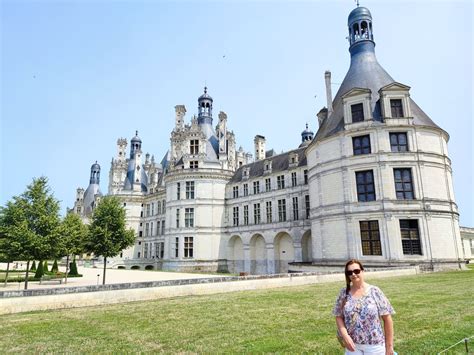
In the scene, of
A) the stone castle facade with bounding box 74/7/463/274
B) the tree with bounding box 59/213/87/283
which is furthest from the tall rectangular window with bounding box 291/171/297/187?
the tree with bounding box 59/213/87/283

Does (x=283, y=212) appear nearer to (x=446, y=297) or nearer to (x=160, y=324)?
(x=446, y=297)

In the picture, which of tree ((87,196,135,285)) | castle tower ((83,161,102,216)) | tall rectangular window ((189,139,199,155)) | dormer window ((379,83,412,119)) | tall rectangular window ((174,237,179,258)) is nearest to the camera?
tree ((87,196,135,285))

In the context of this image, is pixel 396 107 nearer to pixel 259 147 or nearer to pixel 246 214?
pixel 246 214

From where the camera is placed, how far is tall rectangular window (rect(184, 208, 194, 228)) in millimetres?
42688

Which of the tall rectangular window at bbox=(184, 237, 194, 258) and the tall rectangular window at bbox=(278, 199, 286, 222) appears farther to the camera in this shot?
the tall rectangular window at bbox=(184, 237, 194, 258)

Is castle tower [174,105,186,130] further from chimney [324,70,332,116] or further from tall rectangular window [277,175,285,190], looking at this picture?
chimney [324,70,332,116]

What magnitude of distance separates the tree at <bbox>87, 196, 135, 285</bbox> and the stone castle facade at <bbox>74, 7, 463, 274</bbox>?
15.2 meters

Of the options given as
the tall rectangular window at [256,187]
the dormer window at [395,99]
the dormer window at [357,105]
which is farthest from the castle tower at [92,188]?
the dormer window at [395,99]

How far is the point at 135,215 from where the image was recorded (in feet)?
186

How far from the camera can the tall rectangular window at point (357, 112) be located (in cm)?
2642

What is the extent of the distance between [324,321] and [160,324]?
410cm

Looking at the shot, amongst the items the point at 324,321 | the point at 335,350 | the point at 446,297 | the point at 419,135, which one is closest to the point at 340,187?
the point at 419,135

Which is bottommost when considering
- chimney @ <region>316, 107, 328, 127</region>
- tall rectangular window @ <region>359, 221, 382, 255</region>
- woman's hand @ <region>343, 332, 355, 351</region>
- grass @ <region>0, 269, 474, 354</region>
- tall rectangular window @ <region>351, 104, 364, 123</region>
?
grass @ <region>0, 269, 474, 354</region>

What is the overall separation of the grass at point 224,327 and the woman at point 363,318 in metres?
2.57
